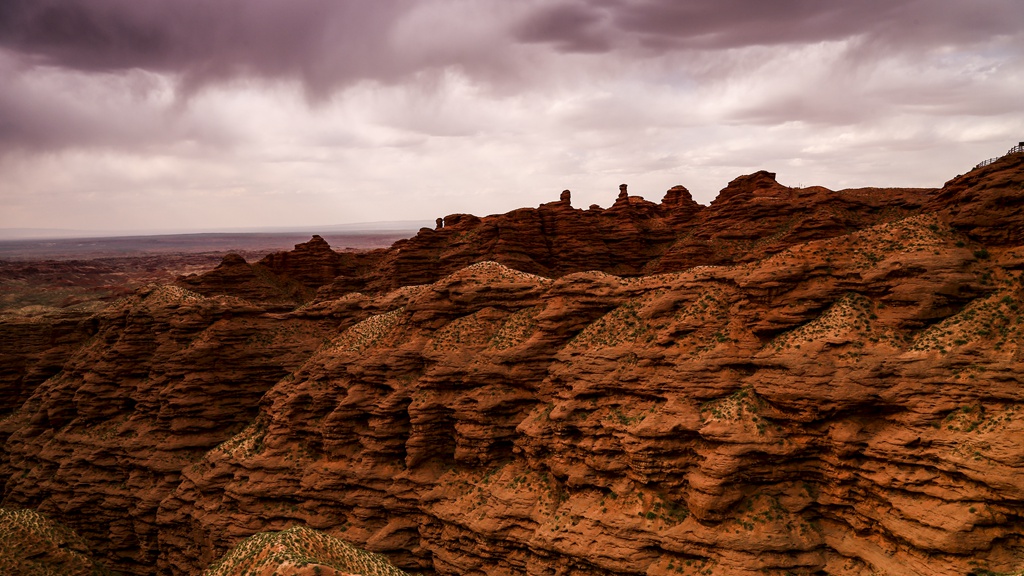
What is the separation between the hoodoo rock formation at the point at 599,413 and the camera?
29.8m

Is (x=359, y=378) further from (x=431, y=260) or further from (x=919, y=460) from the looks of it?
(x=919, y=460)

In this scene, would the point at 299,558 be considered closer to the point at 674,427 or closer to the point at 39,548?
the point at 674,427

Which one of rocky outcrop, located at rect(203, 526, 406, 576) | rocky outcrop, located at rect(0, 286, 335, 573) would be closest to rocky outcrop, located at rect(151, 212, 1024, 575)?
rocky outcrop, located at rect(0, 286, 335, 573)

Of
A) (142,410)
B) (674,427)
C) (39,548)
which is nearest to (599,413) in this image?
(674,427)

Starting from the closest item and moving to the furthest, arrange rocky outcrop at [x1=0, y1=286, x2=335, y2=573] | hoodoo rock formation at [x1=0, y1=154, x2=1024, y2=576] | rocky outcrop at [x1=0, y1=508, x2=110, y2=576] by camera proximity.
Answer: hoodoo rock formation at [x1=0, y1=154, x2=1024, y2=576]
rocky outcrop at [x1=0, y1=508, x2=110, y2=576]
rocky outcrop at [x1=0, y1=286, x2=335, y2=573]

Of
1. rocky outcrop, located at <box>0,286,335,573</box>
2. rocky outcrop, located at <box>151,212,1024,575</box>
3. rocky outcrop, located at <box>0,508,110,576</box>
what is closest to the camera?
rocky outcrop, located at <box>151,212,1024,575</box>

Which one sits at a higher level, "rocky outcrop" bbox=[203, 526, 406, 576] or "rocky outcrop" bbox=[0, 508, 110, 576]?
"rocky outcrop" bbox=[203, 526, 406, 576]

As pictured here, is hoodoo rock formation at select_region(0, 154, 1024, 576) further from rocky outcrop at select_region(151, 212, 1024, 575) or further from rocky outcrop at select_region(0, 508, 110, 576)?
rocky outcrop at select_region(0, 508, 110, 576)

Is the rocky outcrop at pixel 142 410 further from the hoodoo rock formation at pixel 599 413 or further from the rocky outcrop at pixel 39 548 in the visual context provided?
the rocky outcrop at pixel 39 548

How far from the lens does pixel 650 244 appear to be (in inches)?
3332

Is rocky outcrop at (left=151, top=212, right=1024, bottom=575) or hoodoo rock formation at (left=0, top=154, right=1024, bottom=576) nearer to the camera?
rocky outcrop at (left=151, top=212, right=1024, bottom=575)

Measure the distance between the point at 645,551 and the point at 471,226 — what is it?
58446 mm

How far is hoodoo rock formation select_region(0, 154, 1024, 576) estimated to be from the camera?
2984cm

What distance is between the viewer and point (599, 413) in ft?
126
